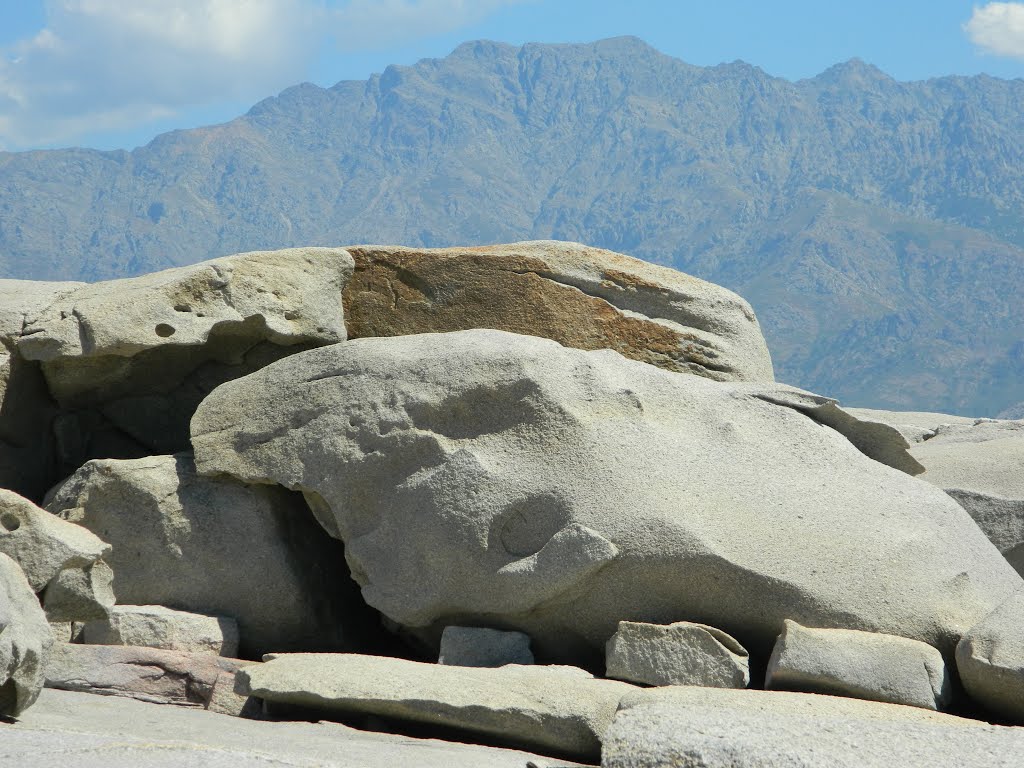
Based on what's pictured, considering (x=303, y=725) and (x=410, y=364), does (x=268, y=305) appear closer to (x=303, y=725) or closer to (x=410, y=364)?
(x=410, y=364)

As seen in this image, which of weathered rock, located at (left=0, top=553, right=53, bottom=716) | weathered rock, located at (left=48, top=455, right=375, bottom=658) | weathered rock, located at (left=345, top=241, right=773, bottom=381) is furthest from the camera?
weathered rock, located at (left=345, top=241, right=773, bottom=381)

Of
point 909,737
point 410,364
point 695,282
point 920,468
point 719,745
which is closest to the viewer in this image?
point 719,745

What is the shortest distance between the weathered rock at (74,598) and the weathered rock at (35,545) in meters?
0.08

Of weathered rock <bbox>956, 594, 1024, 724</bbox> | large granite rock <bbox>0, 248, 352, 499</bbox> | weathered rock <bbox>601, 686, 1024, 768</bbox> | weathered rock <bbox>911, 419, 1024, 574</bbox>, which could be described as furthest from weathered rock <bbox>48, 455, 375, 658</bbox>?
weathered rock <bbox>911, 419, 1024, 574</bbox>

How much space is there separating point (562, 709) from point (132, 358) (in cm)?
471

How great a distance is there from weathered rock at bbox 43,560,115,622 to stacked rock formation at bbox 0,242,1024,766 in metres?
0.02

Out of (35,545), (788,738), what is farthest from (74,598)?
(788,738)

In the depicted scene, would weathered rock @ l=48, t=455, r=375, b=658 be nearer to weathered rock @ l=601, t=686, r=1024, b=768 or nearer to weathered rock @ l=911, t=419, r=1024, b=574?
weathered rock @ l=601, t=686, r=1024, b=768

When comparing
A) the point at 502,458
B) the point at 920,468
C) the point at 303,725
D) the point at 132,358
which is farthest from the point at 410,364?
the point at 920,468

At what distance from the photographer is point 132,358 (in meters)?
9.40

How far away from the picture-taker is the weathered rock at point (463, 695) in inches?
243

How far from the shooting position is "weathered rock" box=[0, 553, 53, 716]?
547 centimetres

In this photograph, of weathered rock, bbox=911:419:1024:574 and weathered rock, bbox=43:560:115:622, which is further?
weathered rock, bbox=911:419:1024:574

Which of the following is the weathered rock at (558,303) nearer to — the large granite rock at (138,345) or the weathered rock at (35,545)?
the large granite rock at (138,345)
